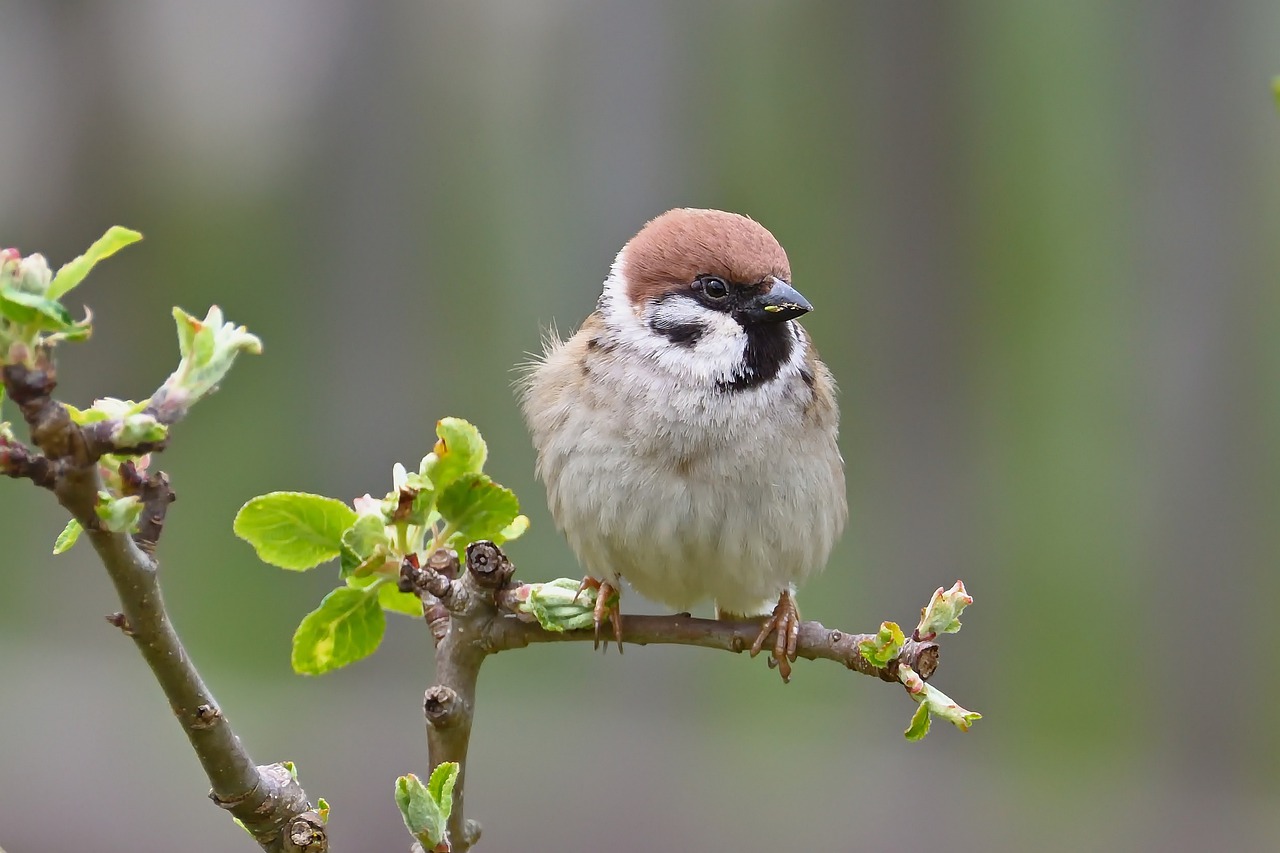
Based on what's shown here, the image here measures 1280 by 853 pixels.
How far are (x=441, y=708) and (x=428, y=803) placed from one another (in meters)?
0.14

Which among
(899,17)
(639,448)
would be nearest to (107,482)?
(639,448)

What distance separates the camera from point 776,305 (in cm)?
188

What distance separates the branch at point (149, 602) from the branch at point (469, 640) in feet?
0.39

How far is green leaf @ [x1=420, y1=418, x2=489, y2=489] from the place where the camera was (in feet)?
3.28

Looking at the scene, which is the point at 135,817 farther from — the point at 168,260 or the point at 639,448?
the point at 639,448

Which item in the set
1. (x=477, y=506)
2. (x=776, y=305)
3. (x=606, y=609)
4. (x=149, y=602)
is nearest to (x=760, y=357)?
(x=776, y=305)

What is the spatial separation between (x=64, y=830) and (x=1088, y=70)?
2.55 m

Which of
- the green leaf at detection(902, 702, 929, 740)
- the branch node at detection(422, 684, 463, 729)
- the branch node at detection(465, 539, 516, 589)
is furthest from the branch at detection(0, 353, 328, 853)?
the green leaf at detection(902, 702, 929, 740)

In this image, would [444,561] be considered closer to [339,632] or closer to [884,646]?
[339,632]

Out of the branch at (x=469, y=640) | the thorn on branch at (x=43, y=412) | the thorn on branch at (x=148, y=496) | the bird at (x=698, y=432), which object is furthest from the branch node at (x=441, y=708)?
the bird at (x=698, y=432)

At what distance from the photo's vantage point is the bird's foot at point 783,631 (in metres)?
1.43

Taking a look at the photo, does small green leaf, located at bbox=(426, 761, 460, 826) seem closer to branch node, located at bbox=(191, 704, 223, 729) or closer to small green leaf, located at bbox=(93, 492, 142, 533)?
branch node, located at bbox=(191, 704, 223, 729)

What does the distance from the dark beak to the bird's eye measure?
42 millimetres

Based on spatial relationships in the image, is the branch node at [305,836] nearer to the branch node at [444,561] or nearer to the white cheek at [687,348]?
the branch node at [444,561]
